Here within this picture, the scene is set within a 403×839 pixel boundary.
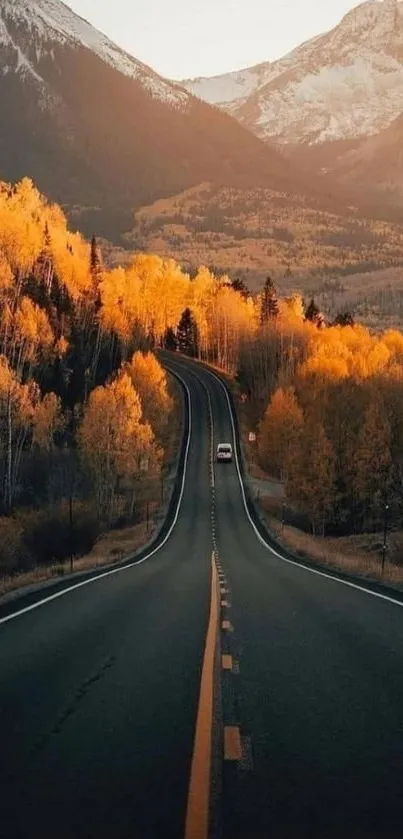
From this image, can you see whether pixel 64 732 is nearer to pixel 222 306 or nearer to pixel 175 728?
pixel 175 728

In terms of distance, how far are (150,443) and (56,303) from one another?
26936 millimetres

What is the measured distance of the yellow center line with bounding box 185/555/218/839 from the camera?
186 inches

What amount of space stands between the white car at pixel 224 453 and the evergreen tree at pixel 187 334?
199 ft

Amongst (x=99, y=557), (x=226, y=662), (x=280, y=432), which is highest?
(x=280, y=432)

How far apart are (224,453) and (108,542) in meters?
31.9

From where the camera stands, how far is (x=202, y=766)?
18.6ft

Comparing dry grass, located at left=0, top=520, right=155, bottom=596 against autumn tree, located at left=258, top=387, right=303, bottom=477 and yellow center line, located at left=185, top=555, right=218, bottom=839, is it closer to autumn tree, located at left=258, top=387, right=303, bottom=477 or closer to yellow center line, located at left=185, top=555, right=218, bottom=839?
yellow center line, located at left=185, top=555, right=218, bottom=839

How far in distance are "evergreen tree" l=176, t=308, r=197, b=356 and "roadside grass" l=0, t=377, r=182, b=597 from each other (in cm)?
4467

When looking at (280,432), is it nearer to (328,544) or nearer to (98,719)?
(328,544)

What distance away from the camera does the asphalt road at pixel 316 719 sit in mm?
4914

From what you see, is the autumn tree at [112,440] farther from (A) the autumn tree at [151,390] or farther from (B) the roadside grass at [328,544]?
(A) the autumn tree at [151,390]

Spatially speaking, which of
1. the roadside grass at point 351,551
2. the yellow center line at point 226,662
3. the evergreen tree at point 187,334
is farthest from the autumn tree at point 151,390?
the yellow center line at point 226,662

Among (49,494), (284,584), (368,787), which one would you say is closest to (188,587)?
(284,584)

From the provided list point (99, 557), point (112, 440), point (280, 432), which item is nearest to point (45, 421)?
point (112, 440)
